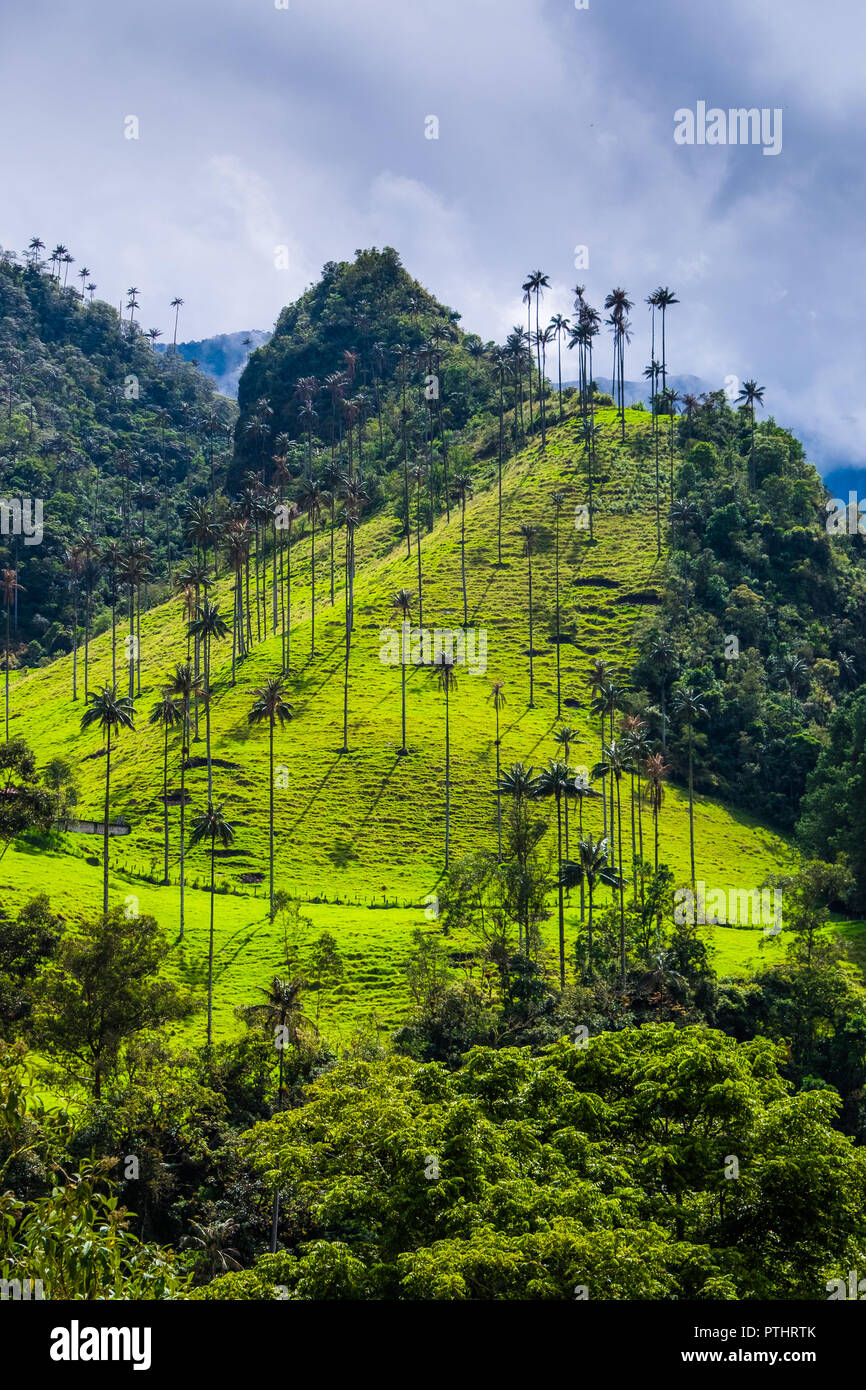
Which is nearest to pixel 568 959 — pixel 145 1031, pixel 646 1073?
pixel 145 1031

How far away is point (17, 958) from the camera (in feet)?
241

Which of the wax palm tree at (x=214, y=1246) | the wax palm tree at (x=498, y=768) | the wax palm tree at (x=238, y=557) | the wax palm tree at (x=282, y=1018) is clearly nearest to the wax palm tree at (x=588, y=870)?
the wax palm tree at (x=498, y=768)

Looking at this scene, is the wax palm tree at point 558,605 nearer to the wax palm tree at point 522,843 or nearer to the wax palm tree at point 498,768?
the wax palm tree at point 498,768

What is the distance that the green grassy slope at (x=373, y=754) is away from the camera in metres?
97.9

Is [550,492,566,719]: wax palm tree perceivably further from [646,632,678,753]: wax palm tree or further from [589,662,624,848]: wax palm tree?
[646,632,678,753]: wax palm tree

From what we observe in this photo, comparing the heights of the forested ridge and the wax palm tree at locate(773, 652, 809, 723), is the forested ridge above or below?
below

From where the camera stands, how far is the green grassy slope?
9788 cm

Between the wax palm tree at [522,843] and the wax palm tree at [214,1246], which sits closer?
the wax palm tree at [214,1246]

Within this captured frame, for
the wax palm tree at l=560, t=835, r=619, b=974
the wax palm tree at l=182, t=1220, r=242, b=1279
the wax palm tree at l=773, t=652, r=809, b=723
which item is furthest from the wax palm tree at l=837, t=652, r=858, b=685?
the wax palm tree at l=182, t=1220, r=242, b=1279

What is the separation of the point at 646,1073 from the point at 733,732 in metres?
116

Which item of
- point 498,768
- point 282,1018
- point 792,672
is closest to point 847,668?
point 792,672

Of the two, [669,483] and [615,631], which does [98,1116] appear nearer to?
[615,631]

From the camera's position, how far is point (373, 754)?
13675 centimetres

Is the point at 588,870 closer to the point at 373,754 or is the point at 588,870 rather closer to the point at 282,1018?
the point at 282,1018
